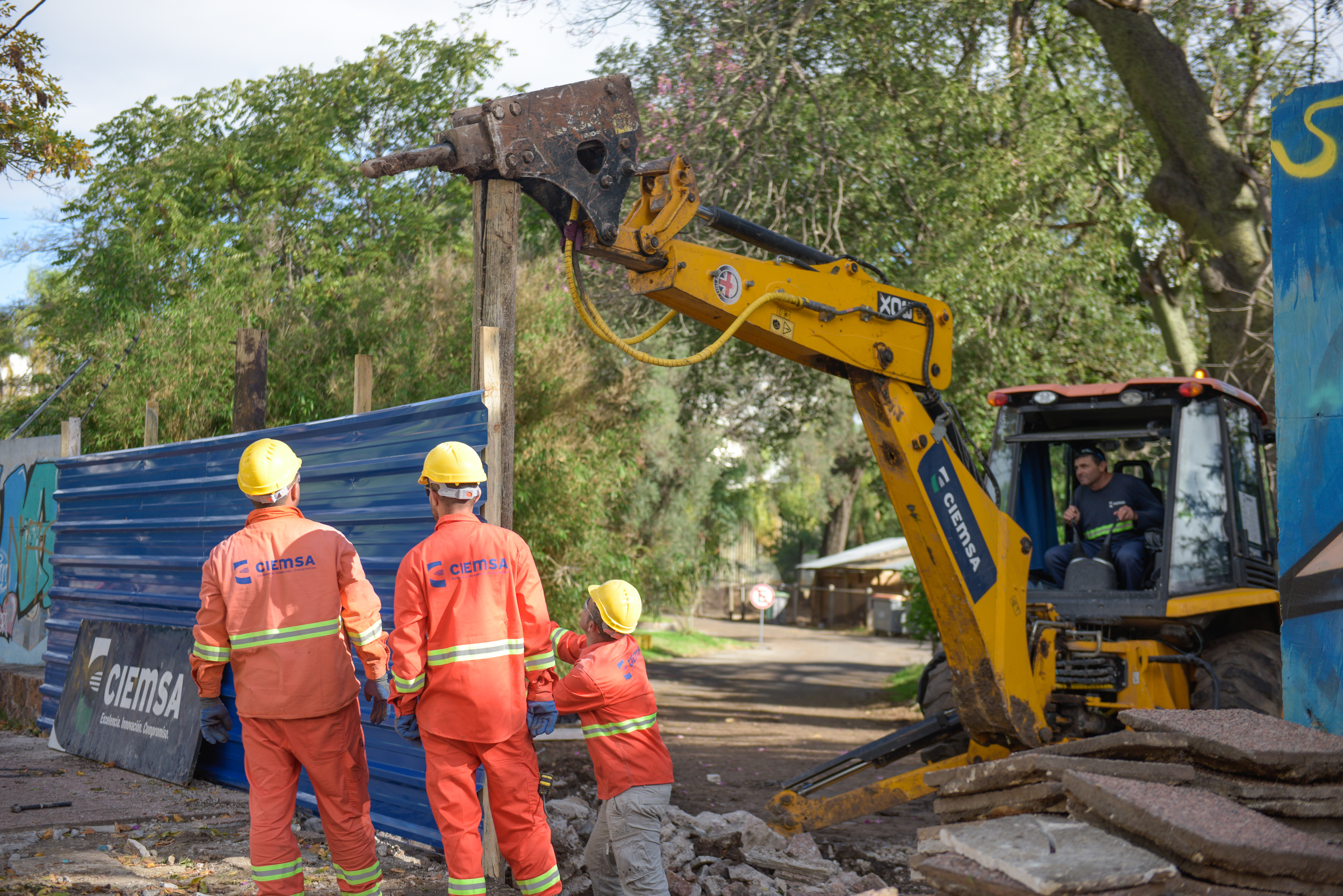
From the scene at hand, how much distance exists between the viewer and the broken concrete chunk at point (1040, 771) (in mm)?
3764

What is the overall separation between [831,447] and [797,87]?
18.9 m

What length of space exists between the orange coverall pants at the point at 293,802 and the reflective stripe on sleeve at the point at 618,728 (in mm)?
1036

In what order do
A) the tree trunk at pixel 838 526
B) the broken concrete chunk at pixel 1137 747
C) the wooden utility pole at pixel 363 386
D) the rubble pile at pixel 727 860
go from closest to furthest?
1. the broken concrete chunk at pixel 1137 747
2. the rubble pile at pixel 727 860
3. the wooden utility pole at pixel 363 386
4. the tree trunk at pixel 838 526

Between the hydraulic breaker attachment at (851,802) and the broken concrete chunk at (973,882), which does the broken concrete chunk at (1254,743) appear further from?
the hydraulic breaker attachment at (851,802)

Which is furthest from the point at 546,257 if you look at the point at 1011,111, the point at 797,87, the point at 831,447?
the point at 831,447

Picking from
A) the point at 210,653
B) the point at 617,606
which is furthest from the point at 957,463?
the point at 210,653

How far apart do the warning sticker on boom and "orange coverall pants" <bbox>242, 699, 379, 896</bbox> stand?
3.15 meters

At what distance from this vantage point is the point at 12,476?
1131 cm

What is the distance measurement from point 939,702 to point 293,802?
431 centimetres

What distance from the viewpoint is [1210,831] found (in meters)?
3.21

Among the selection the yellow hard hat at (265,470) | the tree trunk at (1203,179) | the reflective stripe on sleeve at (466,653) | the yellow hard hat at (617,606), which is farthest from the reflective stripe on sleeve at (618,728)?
the tree trunk at (1203,179)

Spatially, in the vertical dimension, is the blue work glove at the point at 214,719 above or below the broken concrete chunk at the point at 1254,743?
below

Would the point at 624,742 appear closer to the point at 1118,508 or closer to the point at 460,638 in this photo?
the point at 460,638

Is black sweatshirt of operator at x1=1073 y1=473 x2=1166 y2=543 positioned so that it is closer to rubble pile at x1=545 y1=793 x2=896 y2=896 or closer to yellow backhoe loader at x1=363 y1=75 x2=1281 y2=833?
yellow backhoe loader at x1=363 y1=75 x2=1281 y2=833
